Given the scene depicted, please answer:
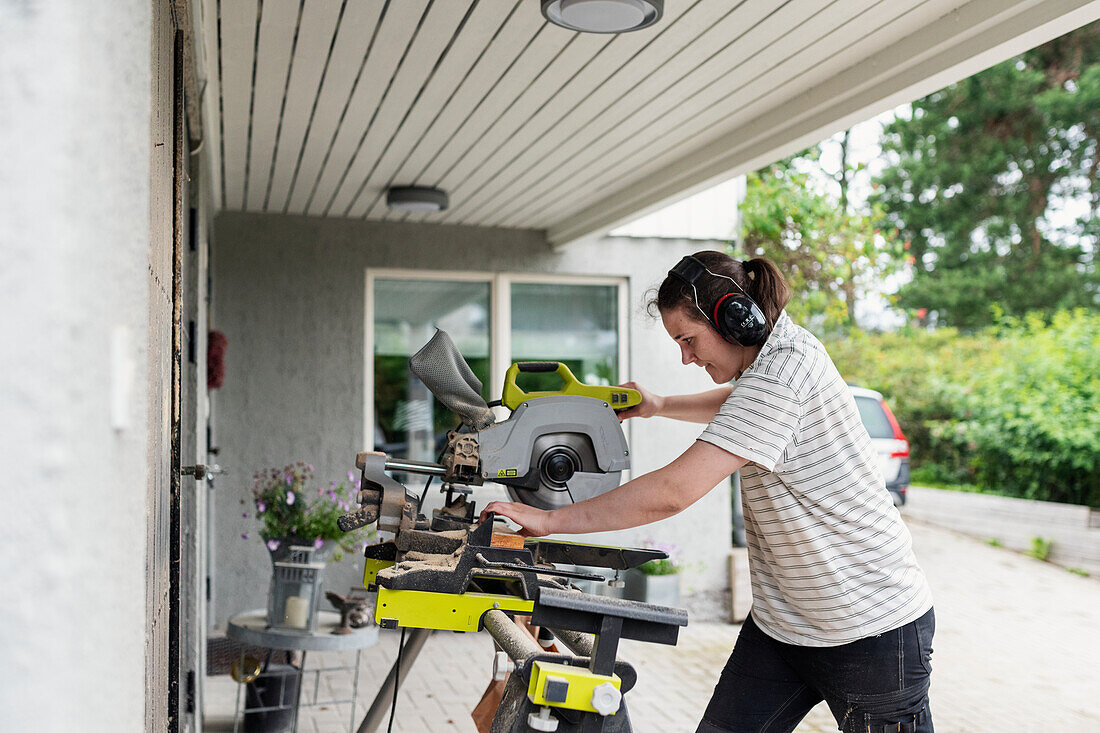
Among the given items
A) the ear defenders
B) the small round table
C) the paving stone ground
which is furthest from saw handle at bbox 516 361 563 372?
the paving stone ground

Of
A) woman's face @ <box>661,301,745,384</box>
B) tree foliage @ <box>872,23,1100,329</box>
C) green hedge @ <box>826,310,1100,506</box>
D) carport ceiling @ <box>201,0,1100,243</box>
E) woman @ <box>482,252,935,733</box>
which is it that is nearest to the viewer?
woman @ <box>482,252,935,733</box>

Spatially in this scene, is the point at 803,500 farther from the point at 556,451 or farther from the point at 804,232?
the point at 804,232

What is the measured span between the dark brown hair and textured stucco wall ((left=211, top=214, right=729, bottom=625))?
166 inches

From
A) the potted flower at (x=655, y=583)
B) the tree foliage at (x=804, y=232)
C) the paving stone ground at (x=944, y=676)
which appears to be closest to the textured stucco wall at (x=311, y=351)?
the potted flower at (x=655, y=583)

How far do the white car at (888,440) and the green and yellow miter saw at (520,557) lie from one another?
24.1 ft

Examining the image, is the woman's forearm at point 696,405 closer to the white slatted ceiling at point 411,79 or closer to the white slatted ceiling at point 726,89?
the white slatted ceiling at point 726,89

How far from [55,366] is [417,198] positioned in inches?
184

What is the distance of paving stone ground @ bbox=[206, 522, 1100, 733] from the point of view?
4.56 m

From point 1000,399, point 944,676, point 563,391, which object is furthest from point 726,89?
point 1000,399

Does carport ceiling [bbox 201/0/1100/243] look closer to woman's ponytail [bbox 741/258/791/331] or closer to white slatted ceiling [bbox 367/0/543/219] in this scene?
white slatted ceiling [bbox 367/0/543/219]

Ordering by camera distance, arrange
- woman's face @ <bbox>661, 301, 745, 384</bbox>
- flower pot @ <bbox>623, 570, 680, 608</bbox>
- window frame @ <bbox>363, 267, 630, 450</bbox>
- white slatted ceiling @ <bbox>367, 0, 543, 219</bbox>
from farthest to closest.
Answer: window frame @ <bbox>363, 267, 630, 450</bbox>
flower pot @ <bbox>623, 570, 680, 608</bbox>
white slatted ceiling @ <bbox>367, 0, 543, 219</bbox>
woman's face @ <bbox>661, 301, 745, 384</bbox>

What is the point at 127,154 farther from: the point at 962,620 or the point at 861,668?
the point at 962,620

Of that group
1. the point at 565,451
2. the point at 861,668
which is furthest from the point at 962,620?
the point at 565,451

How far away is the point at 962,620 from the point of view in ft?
23.2
